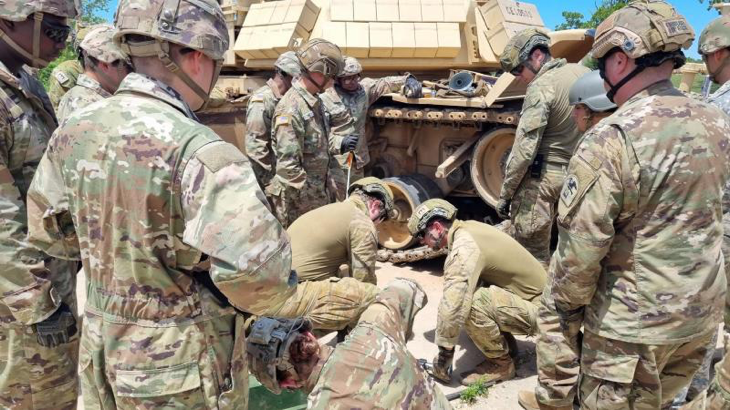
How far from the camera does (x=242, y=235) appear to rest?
1.75m

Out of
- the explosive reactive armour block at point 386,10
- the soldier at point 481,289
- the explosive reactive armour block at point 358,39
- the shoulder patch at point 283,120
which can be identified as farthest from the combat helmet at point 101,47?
the explosive reactive armour block at point 386,10

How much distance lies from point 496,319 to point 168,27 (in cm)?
308

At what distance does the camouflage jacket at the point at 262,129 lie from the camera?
6121 mm

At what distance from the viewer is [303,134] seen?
571 centimetres

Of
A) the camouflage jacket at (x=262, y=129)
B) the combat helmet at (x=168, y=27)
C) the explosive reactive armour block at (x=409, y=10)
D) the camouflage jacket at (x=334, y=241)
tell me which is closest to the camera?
the combat helmet at (x=168, y=27)

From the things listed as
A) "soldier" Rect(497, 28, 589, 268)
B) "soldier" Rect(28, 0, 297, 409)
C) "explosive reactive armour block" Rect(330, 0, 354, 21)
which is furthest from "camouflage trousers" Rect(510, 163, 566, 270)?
"soldier" Rect(28, 0, 297, 409)

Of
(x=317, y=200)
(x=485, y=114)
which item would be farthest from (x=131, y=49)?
(x=485, y=114)

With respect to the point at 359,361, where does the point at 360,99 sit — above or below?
below

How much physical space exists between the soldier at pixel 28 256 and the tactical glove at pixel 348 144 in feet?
13.0

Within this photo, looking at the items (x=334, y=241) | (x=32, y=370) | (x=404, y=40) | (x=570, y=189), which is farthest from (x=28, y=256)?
(x=404, y=40)

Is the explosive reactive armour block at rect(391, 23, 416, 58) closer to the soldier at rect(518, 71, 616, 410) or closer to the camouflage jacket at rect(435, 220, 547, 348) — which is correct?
the camouflage jacket at rect(435, 220, 547, 348)

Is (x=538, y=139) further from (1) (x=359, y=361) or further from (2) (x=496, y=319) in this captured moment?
(1) (x=359, y=361)

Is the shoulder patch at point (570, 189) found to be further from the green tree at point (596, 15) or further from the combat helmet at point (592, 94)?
the green tree at point (596, 15)

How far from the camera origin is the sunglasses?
2752 millimetres
